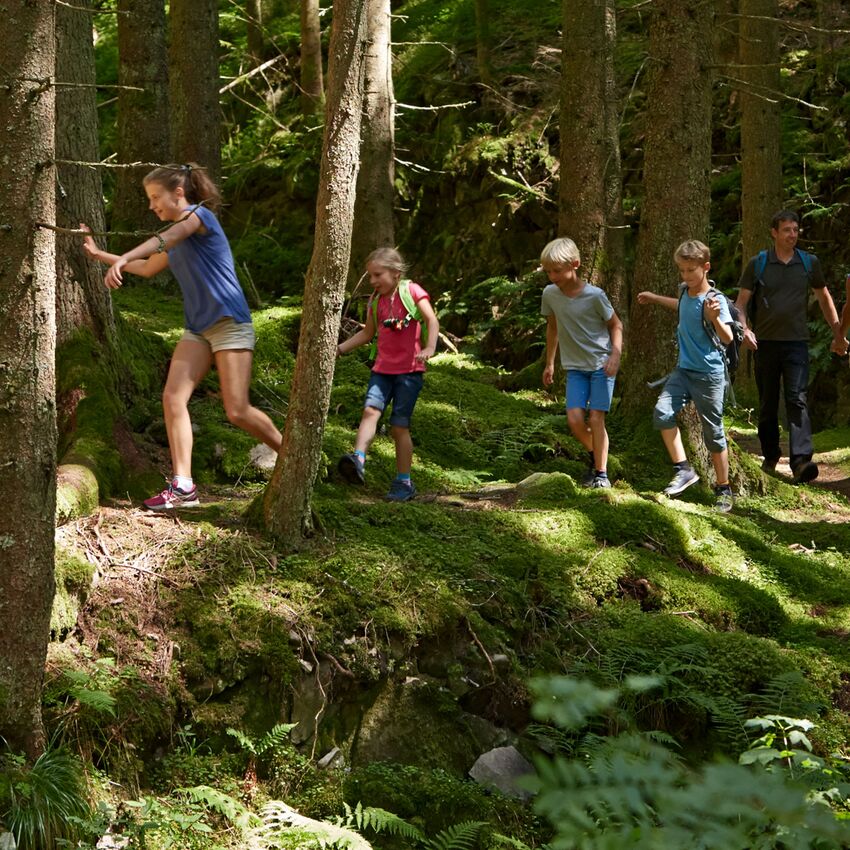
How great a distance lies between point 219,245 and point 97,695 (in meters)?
2.99

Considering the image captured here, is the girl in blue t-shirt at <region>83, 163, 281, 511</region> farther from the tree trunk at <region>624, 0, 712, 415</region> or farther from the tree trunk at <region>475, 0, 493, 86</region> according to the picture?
the tree trunk at <region>475, 0, 493, 86</region>

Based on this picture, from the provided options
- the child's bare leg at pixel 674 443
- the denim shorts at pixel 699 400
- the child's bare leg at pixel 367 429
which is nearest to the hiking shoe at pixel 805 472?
the denim shorts at pixel 699 400

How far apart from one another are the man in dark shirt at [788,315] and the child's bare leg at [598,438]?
220 centimetres

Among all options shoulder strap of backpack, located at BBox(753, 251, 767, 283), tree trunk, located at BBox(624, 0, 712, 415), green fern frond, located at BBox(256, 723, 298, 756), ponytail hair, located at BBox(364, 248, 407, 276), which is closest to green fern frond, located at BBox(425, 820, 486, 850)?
green fern frond, located at BBox(256, 723, 298, 756)

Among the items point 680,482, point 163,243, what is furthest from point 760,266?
point 163,243

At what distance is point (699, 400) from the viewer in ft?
27.3

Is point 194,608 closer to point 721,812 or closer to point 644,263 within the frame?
point 721,812

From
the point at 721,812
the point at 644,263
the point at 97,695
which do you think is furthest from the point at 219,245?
the point at 721,812

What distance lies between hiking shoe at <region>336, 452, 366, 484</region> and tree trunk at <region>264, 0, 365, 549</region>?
1.45 metres

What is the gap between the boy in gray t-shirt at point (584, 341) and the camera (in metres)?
7.94

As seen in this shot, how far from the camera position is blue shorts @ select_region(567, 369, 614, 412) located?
26.4 ft

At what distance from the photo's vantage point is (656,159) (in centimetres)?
906

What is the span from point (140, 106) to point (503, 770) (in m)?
9.67

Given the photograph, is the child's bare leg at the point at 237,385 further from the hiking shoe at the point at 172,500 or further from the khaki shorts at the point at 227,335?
the hiking shoe at the point at 172,500
